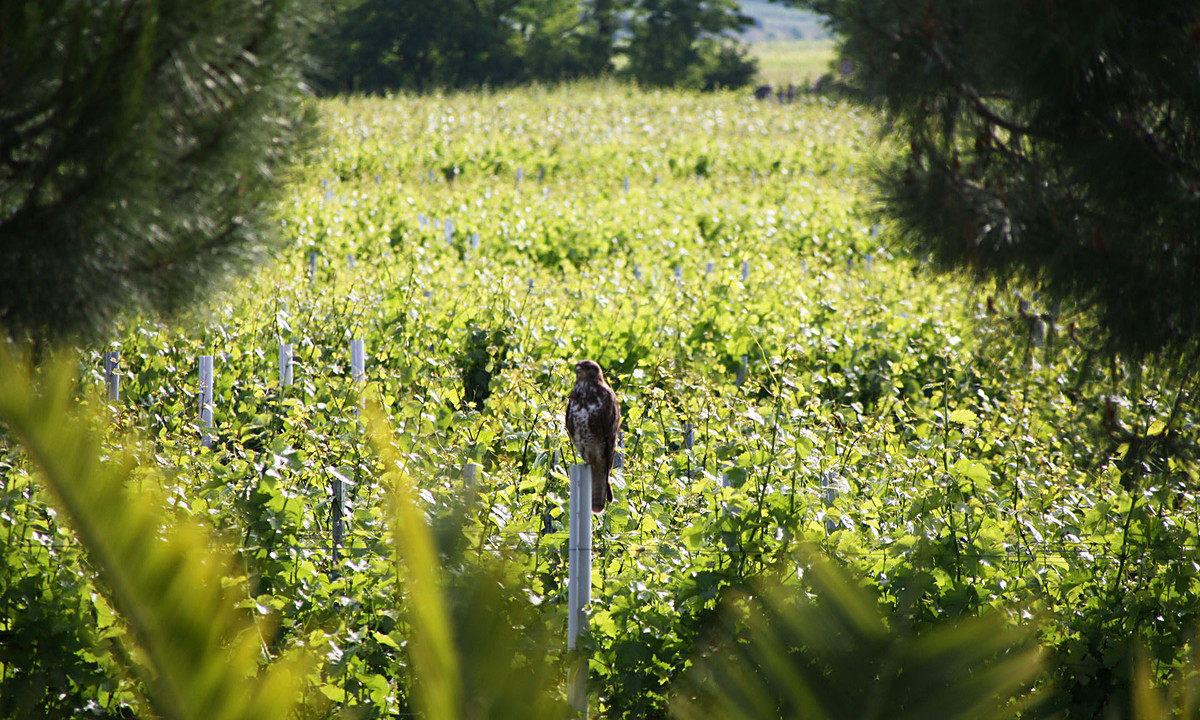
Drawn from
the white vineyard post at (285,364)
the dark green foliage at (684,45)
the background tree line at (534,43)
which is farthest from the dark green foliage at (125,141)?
the dark green foliage at (684,45)

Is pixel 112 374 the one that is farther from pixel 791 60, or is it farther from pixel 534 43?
pixel 791 60

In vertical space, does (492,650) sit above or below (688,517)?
above

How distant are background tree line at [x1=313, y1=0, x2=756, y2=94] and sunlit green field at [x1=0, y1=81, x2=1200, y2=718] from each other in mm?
31730

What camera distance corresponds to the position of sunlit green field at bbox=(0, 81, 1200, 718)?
12.5ft

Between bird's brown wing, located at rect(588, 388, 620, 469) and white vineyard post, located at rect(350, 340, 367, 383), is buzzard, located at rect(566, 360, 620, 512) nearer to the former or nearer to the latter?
bird's brown wing, located at rect(588, 388, 620, 469)

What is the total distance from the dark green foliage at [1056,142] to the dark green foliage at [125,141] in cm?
174

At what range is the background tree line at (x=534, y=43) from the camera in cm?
4328

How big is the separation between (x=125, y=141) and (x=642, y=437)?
4058 millimetres

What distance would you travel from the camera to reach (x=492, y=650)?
6.97 ft

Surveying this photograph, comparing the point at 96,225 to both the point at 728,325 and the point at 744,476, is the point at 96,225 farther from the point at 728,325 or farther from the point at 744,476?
the point at 728,325

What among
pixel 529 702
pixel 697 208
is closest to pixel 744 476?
pixel 529 702

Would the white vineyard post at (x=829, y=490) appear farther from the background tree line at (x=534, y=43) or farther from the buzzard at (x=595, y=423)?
the background tree line at (x=534, y=43)

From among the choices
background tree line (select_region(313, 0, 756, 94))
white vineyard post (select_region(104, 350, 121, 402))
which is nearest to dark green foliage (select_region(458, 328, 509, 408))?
white vineyard post (select_region(104, 350, 121, 402))

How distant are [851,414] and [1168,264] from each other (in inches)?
90.9
